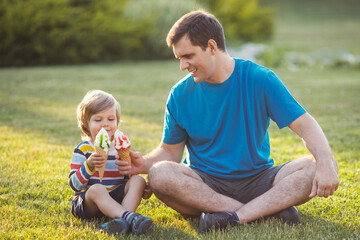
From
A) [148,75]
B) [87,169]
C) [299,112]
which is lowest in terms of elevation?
[148,75]

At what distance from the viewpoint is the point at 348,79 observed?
1245 cm

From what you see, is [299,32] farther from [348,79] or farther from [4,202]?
[4,202]

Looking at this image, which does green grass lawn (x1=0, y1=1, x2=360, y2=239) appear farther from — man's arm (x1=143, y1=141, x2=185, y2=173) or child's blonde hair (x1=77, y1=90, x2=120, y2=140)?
child's blonde hair (x1=77, y1=90, x2=120, y2=140)

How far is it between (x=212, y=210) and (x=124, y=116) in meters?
4.50

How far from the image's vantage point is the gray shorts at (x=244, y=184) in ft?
10.9

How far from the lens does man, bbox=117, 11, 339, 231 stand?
3.13 metres

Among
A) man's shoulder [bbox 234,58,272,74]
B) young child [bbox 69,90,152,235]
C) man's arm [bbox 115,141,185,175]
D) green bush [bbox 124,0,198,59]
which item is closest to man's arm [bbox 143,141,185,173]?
man's arm [bbox 115,141,185,175]

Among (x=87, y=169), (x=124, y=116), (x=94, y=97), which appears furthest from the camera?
(x=124, y=116)

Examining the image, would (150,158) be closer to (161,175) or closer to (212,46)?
(161,175)

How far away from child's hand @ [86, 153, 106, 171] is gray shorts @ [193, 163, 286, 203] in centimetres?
74

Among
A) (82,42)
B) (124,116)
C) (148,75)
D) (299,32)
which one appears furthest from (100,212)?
(299,32)

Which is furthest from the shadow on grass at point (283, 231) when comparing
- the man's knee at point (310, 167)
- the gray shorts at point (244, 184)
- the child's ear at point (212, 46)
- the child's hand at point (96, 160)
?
the child's ear at point (212, 46)

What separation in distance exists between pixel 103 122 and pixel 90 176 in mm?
453

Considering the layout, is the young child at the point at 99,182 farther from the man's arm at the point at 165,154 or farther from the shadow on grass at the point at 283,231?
the shadow on grass at the point at 283,231
